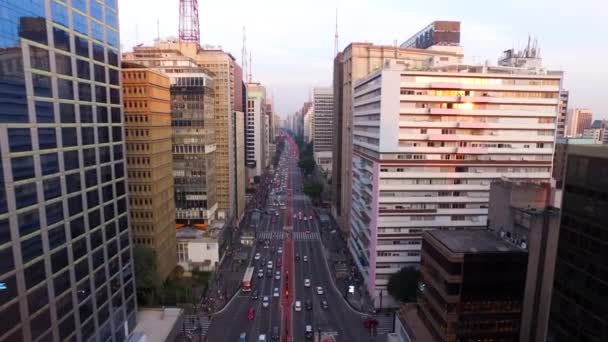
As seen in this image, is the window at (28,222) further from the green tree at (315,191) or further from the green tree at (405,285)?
the green tree at (315,191)

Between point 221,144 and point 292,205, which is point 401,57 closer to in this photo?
point 221,144

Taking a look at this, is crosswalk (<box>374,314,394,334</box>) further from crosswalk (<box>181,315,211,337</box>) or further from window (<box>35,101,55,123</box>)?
window (<box>35,101,55,123</box>)

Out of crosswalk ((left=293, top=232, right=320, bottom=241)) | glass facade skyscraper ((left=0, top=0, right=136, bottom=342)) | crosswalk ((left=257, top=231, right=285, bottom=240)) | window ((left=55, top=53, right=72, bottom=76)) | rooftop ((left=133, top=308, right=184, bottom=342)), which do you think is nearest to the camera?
glass facade skyscraper ((left=0, top=0, right=136, bottom=342))

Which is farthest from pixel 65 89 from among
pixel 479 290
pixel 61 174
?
pixel 479 290

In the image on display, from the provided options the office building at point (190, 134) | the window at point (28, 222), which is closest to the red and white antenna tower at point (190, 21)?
the office building at point (190, 134)

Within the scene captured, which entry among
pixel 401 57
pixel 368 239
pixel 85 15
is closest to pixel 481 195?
pixel 368 239

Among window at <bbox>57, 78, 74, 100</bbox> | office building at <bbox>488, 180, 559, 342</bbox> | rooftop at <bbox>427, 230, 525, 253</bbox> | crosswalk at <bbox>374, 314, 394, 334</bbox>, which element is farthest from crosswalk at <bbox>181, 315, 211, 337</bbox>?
office building at <bbox>488, 180, 559, 342</bbox>

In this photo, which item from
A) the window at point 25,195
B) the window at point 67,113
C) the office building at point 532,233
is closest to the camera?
the window at point 25,195
